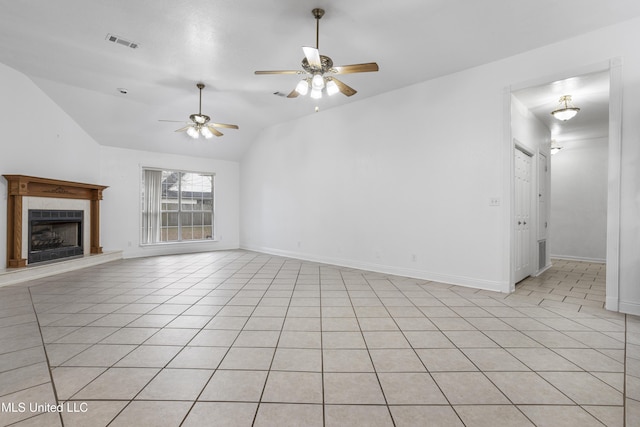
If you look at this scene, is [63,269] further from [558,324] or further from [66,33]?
[558,324]

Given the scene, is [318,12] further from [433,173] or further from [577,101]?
[577,101]

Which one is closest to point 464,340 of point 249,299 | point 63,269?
point 249,299

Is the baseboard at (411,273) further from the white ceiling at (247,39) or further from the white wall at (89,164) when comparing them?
the white ceiling at (247,39)

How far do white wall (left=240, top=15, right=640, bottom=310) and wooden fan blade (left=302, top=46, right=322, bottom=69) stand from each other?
244cm

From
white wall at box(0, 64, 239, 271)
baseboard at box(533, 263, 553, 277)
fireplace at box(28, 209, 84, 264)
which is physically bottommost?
baseboard at box(533, 263, 553, 277)

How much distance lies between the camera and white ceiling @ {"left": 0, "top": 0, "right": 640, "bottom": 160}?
3000 millimetres

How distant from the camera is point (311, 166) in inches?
251

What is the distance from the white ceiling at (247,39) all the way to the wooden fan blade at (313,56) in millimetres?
629

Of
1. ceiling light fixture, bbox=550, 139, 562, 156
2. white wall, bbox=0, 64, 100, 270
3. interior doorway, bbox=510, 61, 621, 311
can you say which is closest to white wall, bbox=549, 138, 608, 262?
interior doorway, bbox=510, 61, 621, 311

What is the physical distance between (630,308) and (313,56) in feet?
14.3

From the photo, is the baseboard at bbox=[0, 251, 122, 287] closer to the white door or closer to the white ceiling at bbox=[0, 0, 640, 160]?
the white ceiling at bbox=[0, 0, 640, 160]

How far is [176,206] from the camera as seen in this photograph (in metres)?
7.87

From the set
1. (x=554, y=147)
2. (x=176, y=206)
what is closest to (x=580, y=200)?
(x=554, y=147)

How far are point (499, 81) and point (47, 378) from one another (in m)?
5.64
